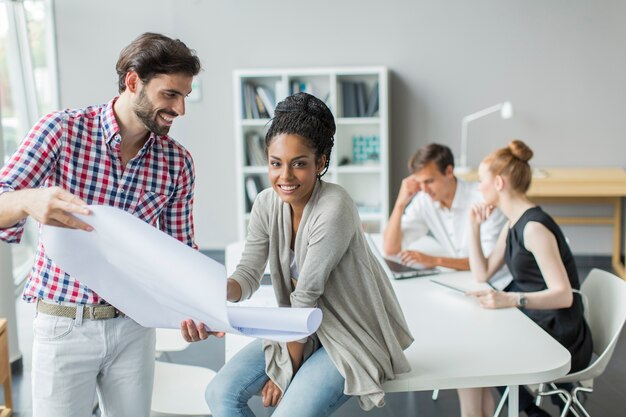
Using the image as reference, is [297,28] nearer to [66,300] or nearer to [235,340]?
[235,340]

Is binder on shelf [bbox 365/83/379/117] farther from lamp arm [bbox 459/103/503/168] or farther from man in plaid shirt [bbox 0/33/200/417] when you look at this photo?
man in plaid shirt [bbox 0/33/200/417]

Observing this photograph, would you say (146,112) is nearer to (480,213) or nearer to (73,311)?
(73,311)

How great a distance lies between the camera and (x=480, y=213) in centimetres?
314

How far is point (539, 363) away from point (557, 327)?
63cm

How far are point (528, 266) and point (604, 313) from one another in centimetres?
31

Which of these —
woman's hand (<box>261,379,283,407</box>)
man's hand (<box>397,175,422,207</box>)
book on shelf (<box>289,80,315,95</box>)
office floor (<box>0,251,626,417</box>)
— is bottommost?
office floor (<box>0,251,626,417</box>)

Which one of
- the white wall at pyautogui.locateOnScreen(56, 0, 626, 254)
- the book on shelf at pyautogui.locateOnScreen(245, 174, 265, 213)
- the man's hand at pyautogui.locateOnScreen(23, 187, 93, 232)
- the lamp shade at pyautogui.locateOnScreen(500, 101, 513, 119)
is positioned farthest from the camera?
the book on shelf at pyautogui.locateOnScreen(245, 174, 265, 213)

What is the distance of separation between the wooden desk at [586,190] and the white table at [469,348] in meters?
3.20

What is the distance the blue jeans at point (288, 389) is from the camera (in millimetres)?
1848

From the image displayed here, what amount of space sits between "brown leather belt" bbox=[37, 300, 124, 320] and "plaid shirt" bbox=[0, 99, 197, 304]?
0.06 feet

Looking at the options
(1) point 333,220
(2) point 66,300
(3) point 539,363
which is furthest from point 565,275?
(2) point 66,300

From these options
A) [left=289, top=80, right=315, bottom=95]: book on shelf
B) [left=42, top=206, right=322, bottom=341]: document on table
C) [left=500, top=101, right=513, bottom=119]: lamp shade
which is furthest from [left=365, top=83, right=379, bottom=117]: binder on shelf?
[left=42, top=206, right=322, bottom=341]: document on table

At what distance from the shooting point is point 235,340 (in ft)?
7.62

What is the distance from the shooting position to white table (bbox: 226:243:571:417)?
1.99 meters
